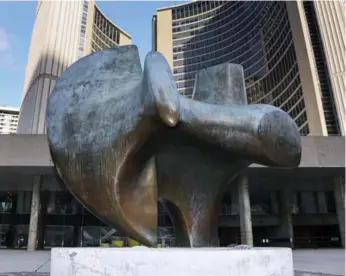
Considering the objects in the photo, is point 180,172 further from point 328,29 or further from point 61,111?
point 328,29

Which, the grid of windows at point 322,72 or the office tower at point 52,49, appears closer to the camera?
the grid of windows at point 322,72

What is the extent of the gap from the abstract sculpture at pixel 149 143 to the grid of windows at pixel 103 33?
7465 centimetres

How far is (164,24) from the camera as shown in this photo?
316ft

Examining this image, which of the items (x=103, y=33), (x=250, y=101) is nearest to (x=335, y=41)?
(x=250, y=101)

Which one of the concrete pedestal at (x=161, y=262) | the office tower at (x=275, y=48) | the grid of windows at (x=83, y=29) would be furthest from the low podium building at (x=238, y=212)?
the grid of windows at (x=83, y=29)

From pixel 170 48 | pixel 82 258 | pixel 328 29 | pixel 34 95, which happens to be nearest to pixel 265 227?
pixel 82 258

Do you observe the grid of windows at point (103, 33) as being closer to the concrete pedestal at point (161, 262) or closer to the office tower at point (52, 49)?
the office tower at point (52, 49)

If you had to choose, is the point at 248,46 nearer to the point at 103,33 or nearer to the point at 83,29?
the point at 83,29

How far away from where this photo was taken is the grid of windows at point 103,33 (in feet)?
269

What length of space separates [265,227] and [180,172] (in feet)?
93.6

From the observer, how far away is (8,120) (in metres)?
142

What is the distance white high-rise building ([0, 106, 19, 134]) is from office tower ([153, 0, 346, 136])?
7439 cm

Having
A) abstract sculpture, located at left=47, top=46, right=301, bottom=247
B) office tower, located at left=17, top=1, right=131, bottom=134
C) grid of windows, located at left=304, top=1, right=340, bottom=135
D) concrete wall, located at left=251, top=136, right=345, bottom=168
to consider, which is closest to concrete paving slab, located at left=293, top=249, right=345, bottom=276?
abstract sculpture, located at left=47, top=46, right=301, bottom=247

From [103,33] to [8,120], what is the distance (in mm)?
73870
